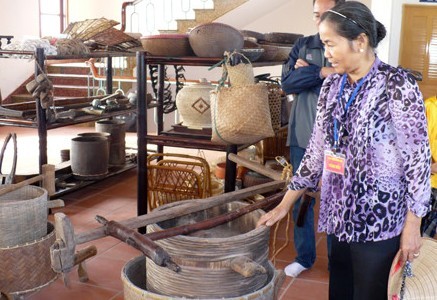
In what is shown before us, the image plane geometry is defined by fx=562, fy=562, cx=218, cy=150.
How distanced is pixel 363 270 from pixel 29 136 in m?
6.86

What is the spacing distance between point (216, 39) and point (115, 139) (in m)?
2.38

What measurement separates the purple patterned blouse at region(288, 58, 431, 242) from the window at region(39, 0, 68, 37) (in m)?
8.92

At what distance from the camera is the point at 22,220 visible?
2699 mm

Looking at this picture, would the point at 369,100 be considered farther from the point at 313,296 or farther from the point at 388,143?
the point at 313,296

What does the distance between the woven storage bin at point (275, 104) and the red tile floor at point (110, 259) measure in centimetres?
78

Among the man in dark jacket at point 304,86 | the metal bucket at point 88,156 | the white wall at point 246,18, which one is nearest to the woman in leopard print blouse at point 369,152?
the man in dark jacket at point 304,86

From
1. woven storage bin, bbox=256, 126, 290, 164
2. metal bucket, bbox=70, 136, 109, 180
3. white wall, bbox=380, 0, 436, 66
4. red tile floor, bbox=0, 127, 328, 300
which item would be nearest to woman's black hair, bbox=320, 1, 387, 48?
red tile floor, bbox=0, 127, 328, 300

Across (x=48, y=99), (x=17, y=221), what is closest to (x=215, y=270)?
(x=17, y=221)

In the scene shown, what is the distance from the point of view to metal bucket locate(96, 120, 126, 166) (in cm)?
533

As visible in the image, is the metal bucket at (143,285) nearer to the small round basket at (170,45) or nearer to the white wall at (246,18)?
the small round basket at (170,45)

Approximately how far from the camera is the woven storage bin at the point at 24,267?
2662mm

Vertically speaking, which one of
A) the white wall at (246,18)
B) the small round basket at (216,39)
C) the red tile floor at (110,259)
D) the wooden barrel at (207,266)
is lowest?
the red tile floor at (110,259)

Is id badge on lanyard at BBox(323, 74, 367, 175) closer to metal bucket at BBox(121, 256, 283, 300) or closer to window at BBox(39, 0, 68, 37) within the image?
metal bucket at BBox(121, 256, 283, 300)

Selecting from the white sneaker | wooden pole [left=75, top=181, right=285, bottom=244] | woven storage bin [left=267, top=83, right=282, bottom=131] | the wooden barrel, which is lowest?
the white sneaker
